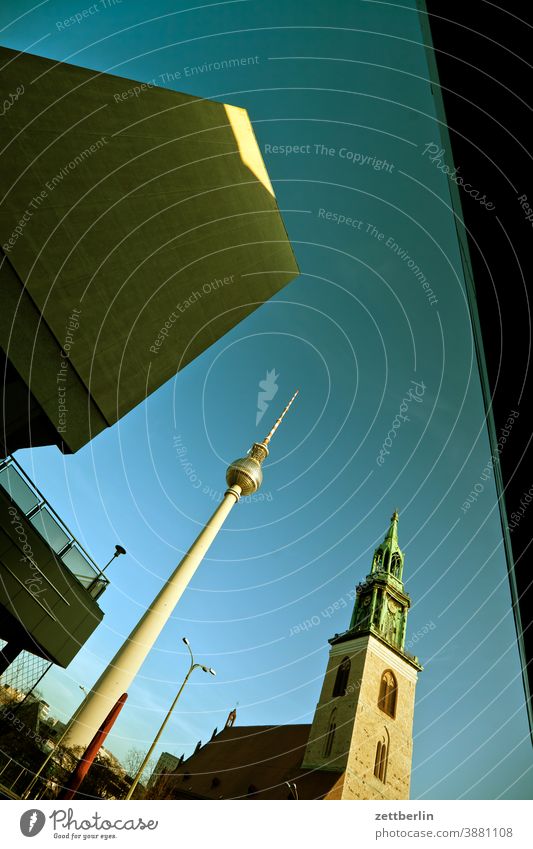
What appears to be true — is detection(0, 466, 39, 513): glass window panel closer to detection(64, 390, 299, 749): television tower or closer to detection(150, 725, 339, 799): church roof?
detection(64, 390, 299, 749): television tower

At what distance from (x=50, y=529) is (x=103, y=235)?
1059 cm

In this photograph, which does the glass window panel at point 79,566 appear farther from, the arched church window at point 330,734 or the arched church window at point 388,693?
the arched church window at point 388,693

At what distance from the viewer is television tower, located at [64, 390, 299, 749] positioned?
19.2 metres

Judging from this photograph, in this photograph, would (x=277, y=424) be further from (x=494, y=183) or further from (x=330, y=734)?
(x=494, y=183)

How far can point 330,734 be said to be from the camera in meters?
37.7

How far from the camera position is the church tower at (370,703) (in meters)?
34.6

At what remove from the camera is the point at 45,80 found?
12.8 metres

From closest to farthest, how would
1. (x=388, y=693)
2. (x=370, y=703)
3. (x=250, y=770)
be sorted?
(x=370, y=703) → (x=388, y=693) → (x=250, y=770)

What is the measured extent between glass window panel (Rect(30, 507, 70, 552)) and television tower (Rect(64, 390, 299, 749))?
974 cm

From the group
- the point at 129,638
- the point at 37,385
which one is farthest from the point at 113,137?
the point at 129,638

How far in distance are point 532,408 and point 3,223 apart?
47.1 ft

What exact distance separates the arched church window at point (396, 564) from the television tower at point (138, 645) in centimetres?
2439

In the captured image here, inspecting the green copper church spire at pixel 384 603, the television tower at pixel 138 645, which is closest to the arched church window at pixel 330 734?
the green copper church spire at pixel 384 603

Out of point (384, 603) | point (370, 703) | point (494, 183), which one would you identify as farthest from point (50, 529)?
point (384, 603)
